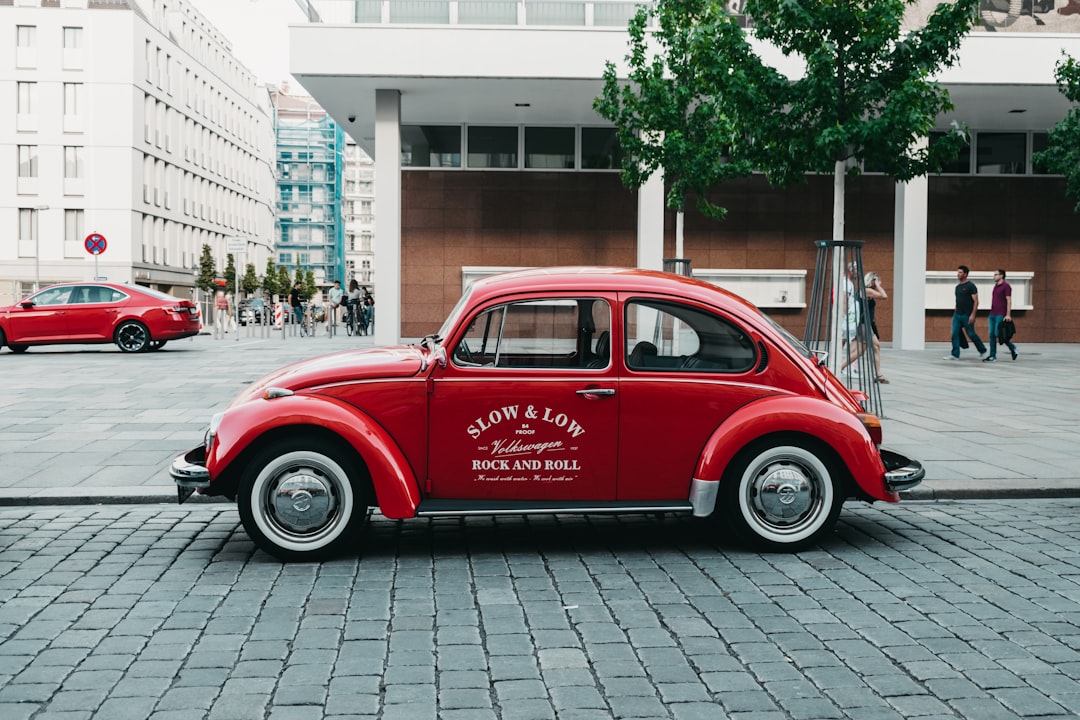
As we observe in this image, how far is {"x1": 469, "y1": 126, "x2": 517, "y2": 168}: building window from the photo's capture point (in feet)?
91.8

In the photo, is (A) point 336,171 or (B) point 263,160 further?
(A) point 336,171

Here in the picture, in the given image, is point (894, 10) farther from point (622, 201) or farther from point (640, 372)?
point (622, 201)

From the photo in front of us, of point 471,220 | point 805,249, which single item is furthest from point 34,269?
point 805,249

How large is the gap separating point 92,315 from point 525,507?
1878 centimetres

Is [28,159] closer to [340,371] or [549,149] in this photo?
[549,149]

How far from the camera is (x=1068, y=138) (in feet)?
69.2

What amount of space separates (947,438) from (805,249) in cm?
1869

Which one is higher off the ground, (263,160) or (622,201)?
(263,160)

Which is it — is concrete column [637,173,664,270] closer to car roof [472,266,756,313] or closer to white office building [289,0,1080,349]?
white office building [289,0,1080,349]

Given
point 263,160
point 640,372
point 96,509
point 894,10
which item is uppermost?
point 263,160

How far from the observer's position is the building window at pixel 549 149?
28.0 m

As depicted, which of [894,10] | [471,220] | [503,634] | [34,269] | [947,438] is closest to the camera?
[503,634]

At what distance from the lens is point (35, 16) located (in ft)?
197

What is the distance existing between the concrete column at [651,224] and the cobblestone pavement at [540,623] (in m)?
18.9
